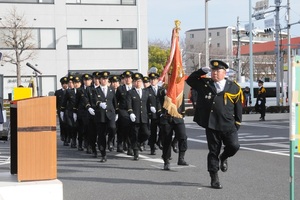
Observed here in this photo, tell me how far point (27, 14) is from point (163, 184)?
32.8 m

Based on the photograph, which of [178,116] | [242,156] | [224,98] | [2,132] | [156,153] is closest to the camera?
[224,98]

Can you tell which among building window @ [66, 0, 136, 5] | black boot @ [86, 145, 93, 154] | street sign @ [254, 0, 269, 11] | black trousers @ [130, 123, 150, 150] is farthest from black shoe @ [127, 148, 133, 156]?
building window @ [66, 0, 136, 5]

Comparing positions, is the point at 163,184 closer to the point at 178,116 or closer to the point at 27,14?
the point at 178,116

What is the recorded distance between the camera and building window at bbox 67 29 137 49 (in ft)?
134

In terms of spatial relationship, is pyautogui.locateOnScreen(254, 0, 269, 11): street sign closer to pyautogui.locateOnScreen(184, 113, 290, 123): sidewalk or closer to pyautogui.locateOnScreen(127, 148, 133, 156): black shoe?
pyautogui.locateOnScreen(184, 113, 290, 123): sidewalk

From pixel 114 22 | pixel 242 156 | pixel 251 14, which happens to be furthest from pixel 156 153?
pixel 114 22

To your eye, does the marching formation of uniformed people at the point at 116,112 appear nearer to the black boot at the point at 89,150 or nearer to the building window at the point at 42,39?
the black boot at the point at 89,150

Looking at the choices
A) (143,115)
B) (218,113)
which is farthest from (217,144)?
(143,115)

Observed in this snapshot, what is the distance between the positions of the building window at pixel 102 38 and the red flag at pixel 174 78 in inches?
1200

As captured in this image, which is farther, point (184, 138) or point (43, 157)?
point (184, 138)

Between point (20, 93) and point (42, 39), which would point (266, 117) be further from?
point (42, 39)

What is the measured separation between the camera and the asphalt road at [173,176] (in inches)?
318

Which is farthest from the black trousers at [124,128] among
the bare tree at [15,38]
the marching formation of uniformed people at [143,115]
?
the bare tree at [15,38]

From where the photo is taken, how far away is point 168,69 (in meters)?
11.0
